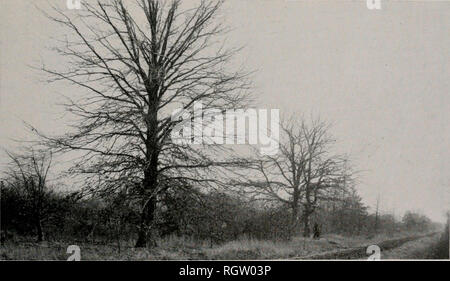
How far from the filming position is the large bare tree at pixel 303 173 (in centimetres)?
1847

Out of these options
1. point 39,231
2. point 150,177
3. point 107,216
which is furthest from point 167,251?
point 39,231

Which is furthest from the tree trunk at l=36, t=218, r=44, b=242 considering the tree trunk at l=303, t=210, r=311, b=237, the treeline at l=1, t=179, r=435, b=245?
the tree trunk at l=303, t=210, r=311, b=237

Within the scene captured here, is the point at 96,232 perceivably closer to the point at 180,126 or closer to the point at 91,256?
the point at 91,256

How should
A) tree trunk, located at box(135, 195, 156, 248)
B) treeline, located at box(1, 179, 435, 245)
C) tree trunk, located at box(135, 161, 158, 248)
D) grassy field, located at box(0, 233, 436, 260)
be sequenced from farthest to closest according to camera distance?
1. tree trunk, located at box(135, 195, 156, 248)
2. tree trunk, located at box(135, 161, 158, 248)
3. treeline, located at box(1, 179, 435, 245)
4. grassy field, located at box(0, 233, 436, 260)

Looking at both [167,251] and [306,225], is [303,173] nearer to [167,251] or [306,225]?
[306,225]

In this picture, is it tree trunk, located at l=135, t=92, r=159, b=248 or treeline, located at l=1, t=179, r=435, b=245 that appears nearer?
treeline, located at l=1, t=179, r=435, b=245

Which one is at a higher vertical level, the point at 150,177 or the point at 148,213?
the point at 150,177

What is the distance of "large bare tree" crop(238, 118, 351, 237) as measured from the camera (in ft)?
60.6

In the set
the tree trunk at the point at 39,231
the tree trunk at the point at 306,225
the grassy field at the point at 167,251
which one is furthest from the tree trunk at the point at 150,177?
the tree trunk at the point at 306,225

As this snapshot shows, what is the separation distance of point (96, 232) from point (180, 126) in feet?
13.1

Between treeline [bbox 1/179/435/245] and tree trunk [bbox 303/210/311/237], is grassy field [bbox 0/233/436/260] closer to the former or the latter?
treeline [bbox 1/179/435/245]

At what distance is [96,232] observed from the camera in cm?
1421

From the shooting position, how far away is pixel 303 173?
21750 millimetres
